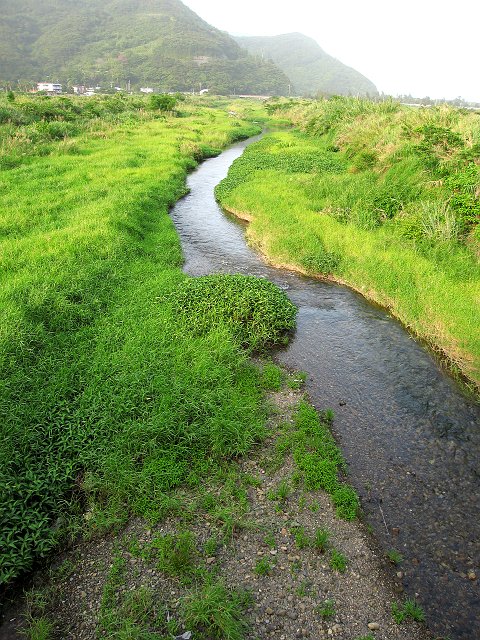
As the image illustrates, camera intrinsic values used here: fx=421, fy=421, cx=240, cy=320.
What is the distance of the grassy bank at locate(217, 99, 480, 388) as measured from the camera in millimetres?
12859

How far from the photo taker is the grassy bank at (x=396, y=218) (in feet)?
42.2

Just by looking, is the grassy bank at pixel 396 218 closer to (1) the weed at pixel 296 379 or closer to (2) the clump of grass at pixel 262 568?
(1) the weed at pixel 296 379

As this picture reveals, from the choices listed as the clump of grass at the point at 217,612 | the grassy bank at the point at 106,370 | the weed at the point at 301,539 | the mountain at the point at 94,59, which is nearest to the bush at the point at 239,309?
the grassy bank at the point at 106,370

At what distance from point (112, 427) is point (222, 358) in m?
3.31

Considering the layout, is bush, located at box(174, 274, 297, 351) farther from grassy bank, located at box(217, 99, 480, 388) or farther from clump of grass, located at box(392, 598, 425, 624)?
clump of grass, located at box(392, 598, 425, 624)

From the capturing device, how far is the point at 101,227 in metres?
16.1

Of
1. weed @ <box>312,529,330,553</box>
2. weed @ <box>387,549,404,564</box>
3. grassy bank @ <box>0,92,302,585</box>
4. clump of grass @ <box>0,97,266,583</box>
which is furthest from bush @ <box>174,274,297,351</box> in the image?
weed @ <box>387,549,404,564</box>

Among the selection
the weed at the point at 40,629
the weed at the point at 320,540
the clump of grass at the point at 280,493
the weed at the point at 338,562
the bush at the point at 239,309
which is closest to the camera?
the weed at the point at 40,629

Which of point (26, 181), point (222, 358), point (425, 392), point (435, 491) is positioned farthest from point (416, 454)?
point (26, 181)

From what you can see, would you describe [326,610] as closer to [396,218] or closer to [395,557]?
[395,557]

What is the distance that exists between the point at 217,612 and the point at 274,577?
1.02 metres

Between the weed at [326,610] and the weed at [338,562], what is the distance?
499 millimetres

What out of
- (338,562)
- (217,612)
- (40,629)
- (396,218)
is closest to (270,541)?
(338,562)

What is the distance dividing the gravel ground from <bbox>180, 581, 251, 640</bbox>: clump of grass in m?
0.12
